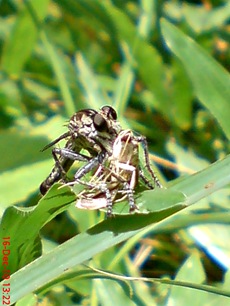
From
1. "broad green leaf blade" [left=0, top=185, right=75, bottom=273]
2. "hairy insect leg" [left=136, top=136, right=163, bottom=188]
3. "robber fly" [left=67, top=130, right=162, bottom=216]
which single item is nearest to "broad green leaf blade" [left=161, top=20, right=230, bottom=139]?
"hairy insect leg" [left=136, top=136, right=163, bottom=188]

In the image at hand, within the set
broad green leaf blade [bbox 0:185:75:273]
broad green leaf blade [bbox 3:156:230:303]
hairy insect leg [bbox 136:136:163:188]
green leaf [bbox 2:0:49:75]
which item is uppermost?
green leaf [bbox 2:0:49:75]

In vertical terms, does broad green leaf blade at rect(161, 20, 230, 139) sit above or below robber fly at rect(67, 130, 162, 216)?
above

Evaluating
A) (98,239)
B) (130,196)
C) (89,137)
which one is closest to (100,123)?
(89,137)

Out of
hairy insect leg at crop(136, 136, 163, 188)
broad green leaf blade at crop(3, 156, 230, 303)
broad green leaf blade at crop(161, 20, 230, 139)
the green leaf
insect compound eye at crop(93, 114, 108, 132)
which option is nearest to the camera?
broad green leaf blade at crop(3, 156, 230, 303)

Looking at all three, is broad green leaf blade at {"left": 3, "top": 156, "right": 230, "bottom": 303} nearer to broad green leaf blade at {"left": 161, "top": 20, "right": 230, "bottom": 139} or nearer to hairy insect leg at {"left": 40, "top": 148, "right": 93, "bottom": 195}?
hairy insect leg at {"left": 40, "top": 148, "right": 93, "bottom": 195}

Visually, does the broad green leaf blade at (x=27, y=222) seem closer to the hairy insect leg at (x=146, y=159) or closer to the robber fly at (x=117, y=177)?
the robber fly at (x=117, y=177)

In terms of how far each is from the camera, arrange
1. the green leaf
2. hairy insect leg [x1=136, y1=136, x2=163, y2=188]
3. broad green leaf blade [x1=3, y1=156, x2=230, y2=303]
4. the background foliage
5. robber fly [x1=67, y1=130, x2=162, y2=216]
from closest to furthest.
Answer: broad green leaf blade [x1=3, y1=156, x2=230, y2=303]
the background foliage
robber fly [x1=67, y1=130, x2=162, y2=216]
hairy insect leg [x1=136, y1=136, x2=163, y2=188]
the green leaf

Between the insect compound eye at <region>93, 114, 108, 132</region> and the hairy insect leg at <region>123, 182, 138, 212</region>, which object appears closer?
the hairy insect leg at <region>123, 182, 138, 212</region>

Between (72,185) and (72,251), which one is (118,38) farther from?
(72,251)

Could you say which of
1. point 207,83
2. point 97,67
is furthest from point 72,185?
point 97,67
